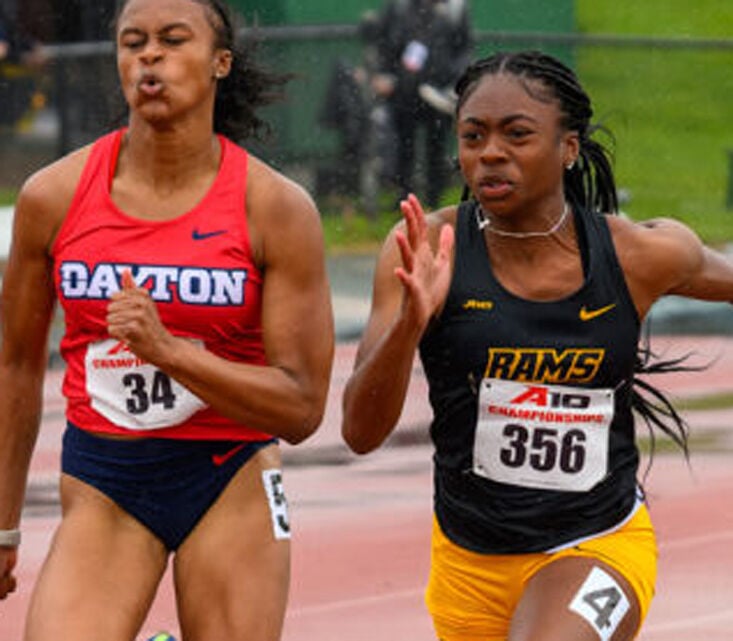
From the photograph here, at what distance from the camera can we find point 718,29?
1074 inches

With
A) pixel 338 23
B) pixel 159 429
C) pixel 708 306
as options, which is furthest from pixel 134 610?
pixel 338 23

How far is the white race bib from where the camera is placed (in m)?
5.24

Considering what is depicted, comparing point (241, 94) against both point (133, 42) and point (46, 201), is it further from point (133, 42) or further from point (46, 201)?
point (46, 201)

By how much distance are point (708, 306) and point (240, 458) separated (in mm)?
10318

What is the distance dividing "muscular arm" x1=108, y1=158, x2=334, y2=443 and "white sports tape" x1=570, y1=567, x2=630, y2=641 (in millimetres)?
744

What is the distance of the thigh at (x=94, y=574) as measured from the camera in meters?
5.01

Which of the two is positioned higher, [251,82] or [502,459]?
[251,82]

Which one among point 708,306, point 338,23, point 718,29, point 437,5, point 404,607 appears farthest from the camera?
point 718,29

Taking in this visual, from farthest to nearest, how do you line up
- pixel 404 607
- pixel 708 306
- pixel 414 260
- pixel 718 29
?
1. pixel 718 29
2. pixel 708 306
3. pixel 404 607
4. pixel 414 260

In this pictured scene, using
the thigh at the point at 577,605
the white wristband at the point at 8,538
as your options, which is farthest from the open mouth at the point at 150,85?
the thigh at the point at 577,605

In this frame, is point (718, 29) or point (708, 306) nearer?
point (708, 306)

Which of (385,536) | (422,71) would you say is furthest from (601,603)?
(422,71)

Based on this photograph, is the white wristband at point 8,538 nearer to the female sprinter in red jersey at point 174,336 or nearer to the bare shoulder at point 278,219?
the female sprinter in red jersey at point 174,336

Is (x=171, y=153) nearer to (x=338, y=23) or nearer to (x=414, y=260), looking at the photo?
(x=414, y=260)
